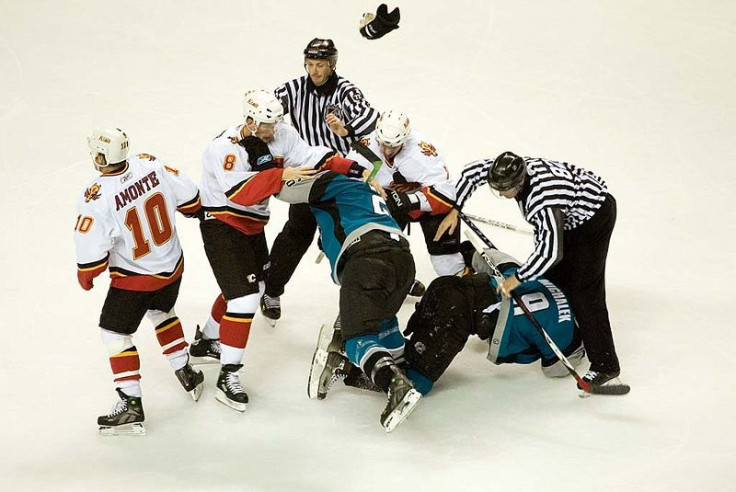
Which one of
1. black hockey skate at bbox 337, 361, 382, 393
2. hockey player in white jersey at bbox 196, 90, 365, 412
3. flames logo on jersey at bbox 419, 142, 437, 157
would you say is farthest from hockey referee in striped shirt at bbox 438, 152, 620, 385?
hockey player in white jersey at bbox 196, 90, 365, 412

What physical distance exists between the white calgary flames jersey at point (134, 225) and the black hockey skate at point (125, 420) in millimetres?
488

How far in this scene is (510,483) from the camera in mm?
3676

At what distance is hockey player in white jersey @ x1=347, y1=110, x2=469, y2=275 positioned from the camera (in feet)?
15.5

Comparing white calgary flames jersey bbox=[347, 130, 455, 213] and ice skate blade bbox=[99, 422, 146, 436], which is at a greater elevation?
white calgary flames jersey bbox=[347, 130, 455, 213]

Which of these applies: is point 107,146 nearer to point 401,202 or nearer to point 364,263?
point 364,263

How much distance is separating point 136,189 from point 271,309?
1310mm

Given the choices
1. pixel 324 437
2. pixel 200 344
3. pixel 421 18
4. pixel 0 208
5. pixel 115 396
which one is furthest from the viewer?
pixel 421 18

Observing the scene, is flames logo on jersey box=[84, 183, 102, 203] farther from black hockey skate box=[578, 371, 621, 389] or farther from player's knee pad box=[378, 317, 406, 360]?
black hockey skate box=[578, 371, 621, 389]

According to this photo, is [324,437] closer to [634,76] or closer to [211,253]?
[211,253]

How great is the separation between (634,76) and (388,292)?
4.02m

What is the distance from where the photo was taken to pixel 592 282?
4.33 meters

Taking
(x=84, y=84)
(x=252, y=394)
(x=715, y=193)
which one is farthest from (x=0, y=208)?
(x=715, y=193)

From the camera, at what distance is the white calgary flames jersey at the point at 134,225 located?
13.0ft

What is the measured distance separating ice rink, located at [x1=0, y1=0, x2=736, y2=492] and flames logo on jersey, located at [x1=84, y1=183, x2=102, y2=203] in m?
0.96
